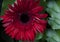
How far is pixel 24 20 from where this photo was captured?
20.1 inches

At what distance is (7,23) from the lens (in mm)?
508

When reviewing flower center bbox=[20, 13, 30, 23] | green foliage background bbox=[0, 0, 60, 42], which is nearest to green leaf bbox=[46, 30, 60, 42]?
green foliage background bbox=[0, 0, 60, 42]

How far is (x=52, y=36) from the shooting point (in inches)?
23.2

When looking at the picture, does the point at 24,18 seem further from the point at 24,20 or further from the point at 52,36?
the point at 52,36

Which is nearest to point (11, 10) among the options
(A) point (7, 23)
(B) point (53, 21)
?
(A) point (7, 23)

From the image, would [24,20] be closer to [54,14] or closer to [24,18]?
[24,18]

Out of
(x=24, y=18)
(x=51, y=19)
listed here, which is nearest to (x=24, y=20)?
(x=24, y=18)

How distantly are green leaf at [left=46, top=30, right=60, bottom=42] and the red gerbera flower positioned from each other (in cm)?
9

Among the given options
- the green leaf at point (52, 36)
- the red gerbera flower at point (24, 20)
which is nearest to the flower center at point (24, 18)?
the red gerbera flower at point (24, 20)

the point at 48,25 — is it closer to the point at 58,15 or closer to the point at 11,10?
the point at 58,15

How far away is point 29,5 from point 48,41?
17cm

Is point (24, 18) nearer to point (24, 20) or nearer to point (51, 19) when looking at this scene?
point (24, 20)

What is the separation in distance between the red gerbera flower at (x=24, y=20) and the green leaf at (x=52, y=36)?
89mm

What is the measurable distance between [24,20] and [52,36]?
13 cm
